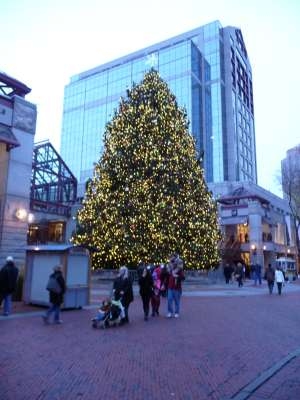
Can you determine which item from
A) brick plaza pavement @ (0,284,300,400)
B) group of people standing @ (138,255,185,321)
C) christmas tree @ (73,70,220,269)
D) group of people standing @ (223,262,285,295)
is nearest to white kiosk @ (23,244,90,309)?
brick plaza pavement @ (0,284,300,400)

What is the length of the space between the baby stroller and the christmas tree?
1314 cm

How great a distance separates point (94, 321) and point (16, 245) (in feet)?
32.5

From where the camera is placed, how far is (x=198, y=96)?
317ft

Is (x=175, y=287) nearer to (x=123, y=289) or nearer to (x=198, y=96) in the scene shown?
(x=123, y=289)

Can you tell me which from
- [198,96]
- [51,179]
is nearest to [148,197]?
[51,179]

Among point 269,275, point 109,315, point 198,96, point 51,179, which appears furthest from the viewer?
point 198,96

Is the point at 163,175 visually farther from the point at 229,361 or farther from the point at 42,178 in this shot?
the point at 42,178

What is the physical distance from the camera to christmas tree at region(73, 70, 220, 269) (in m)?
24.2

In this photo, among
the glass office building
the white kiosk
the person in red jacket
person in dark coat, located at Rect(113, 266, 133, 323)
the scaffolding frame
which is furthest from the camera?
the glass office building

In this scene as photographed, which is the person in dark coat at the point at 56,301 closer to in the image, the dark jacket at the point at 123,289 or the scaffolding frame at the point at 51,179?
the dark jacket at the point at 123,289

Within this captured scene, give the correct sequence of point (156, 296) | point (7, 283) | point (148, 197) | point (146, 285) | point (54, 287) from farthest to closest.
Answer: point (148, 197)
point (156, 296)
point (146, 285)
point (7, 283)
point (54, 287)

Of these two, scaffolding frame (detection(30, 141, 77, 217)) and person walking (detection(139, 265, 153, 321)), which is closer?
person walking (detection(139, 265, 153, 321))

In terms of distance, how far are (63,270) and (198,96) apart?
292 feet

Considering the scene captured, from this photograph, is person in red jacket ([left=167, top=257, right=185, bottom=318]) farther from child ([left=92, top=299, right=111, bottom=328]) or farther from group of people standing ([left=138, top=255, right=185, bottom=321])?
child ([left=92, top=299, right=111, bottom=328])
